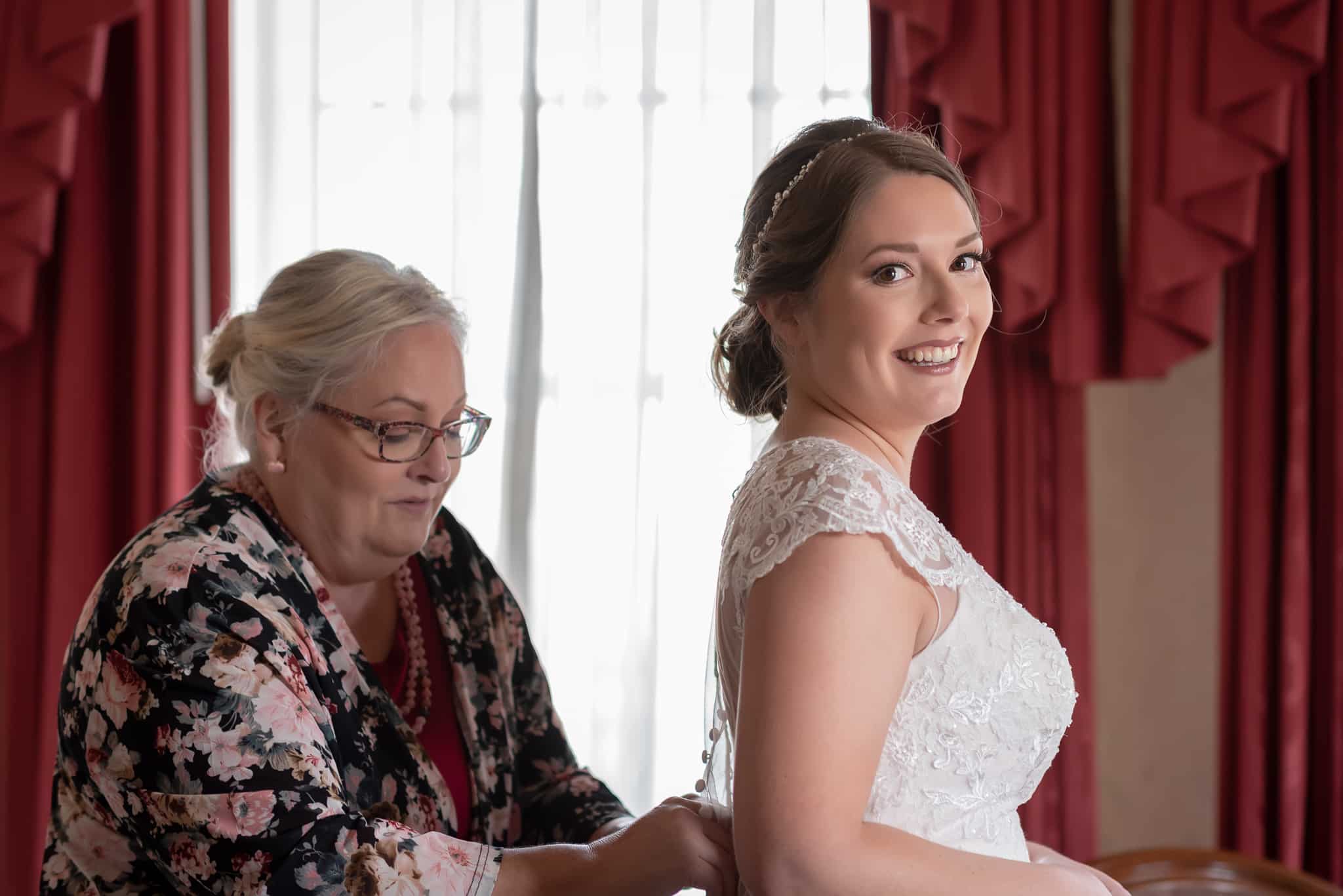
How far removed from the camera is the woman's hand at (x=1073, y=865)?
1383 millimetres

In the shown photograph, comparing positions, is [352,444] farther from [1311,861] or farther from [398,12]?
[1311,861]

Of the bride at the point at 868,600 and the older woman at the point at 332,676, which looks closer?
the bride at the point at 868,600

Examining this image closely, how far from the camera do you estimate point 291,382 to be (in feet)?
5.96

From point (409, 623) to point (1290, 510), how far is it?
1800mm

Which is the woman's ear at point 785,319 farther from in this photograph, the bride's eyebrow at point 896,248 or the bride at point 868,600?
the bride's eyebrow at point 896,248

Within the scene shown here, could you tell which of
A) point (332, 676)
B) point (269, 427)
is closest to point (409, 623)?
point (332, 676)

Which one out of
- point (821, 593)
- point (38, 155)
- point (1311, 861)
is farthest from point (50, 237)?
point (1311, 861)

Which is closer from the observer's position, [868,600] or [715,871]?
[868,600]

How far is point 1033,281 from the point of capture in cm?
255

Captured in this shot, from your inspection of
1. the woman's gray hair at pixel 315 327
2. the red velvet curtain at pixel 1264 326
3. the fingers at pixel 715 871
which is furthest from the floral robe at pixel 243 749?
the red velvet curtain at pixel 1264 326

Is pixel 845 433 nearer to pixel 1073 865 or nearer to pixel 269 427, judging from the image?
pixel 1073 865

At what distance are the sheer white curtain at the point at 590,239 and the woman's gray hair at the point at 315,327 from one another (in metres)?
0.98

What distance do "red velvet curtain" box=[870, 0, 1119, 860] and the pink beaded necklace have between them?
1176 mm

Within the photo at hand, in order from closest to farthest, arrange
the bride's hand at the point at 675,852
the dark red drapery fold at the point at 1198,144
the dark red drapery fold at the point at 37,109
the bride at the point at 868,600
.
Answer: the bride at the point at 868,600
the bride's hand at the point at 675,852
the dark red drapery fold at the point at 1198,144
the dark red drapery fold at the point at 37,109
